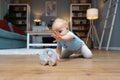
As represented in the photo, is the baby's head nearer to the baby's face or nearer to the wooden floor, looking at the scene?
the baby's face

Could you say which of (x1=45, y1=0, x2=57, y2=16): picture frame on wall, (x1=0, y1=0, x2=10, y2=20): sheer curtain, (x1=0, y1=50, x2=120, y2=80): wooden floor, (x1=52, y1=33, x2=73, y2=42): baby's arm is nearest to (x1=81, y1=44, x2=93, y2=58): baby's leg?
(x1=52, y1=33, x2=73, y2=42): baby's arm

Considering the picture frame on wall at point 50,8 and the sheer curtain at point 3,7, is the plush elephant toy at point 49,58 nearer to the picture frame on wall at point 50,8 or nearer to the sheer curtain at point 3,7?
the sheer curtain at point 3,7

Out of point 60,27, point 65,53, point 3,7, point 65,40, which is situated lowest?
point 65,53

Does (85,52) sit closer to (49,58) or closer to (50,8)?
(49,58)

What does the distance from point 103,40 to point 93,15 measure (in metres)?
0.82

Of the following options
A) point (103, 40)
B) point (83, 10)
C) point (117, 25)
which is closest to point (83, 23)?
point (83, 10)

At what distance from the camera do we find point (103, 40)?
6242 millimetres

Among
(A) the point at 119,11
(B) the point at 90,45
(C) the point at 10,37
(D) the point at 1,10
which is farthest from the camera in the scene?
(D) the point at 1,10

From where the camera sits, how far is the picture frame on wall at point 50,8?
917 centimetres

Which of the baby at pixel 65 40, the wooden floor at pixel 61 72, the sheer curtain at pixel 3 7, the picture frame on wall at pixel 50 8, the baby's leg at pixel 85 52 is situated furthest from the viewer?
the picture frame on wall at pixel 50 8

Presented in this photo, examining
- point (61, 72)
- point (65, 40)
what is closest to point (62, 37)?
point (65, 40)

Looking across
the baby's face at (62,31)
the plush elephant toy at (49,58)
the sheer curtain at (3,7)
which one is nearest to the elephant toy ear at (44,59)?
the plush elephant toy at (49,58)

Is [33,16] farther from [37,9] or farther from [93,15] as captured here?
[93,15]

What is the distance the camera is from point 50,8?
9188 mm
